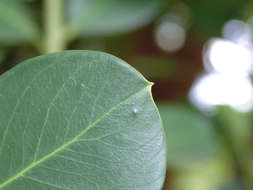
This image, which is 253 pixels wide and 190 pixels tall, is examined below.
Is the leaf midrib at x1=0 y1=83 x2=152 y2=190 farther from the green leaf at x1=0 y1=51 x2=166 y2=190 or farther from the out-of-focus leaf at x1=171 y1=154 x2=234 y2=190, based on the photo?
the out-of-focus leaf at x1=171 y1=154 x2=234 y2=190

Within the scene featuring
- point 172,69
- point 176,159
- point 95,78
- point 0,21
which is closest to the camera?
point 95,78

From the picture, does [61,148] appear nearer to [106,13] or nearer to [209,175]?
[106,13]

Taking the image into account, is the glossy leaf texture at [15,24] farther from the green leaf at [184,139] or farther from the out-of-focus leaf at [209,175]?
the out-of-focus leaf at [209,175]

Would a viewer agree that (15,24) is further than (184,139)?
No

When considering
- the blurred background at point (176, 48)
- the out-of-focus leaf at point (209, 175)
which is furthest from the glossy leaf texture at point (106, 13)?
the out-of-focus leaf at point (209, 175)

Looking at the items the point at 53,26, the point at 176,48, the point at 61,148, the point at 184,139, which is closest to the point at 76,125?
the point at 61,148

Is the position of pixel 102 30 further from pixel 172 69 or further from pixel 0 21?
pixel 172 69

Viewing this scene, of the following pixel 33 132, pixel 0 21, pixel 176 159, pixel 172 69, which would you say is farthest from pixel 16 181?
pixel 172 69

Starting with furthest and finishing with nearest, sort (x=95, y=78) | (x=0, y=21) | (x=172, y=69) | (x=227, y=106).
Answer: (x=227, y=106)
(x=172, y=69)
(x=0, y=21)
(x=95, y=78)
